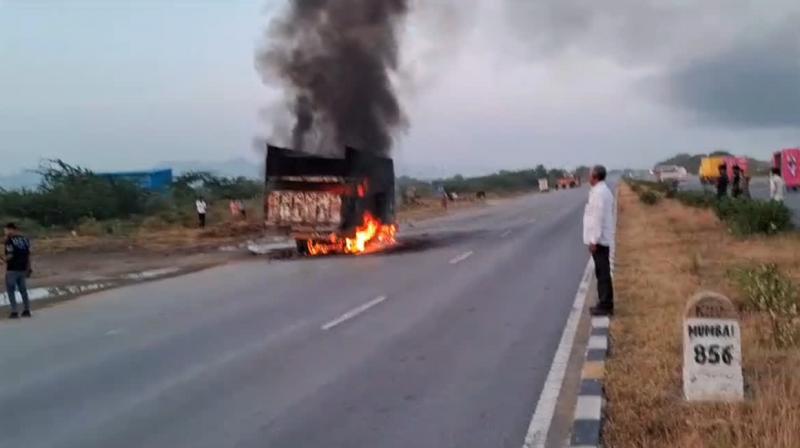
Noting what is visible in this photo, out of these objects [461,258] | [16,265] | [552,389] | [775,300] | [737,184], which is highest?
[737,184]

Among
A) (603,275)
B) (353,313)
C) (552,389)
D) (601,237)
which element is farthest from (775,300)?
(353,313)

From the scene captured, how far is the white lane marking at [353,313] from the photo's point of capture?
12242mm

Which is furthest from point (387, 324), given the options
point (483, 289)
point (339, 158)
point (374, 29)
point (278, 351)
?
point (374, 29)

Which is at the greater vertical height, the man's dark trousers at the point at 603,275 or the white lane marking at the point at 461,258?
the man's dark trousers at the point at 603,275

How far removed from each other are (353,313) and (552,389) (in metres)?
5.47

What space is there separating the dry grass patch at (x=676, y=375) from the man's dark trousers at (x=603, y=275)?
0.20 m

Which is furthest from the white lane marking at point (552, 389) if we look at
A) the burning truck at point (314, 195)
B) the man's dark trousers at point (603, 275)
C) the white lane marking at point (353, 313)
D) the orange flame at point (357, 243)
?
the orange flame at point (357, 243)

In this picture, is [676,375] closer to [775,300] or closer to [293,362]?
[775,300]

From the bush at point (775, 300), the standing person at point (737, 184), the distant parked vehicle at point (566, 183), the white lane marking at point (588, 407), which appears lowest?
the distant parked vehicle at point (566, 183)

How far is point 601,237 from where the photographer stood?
39.8 ft

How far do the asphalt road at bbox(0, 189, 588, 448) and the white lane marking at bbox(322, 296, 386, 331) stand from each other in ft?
0.14

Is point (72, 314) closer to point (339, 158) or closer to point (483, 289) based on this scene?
point (483, 289)

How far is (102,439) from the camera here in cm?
698

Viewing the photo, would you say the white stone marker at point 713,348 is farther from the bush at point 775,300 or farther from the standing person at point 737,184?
the standing person at point 737,184
